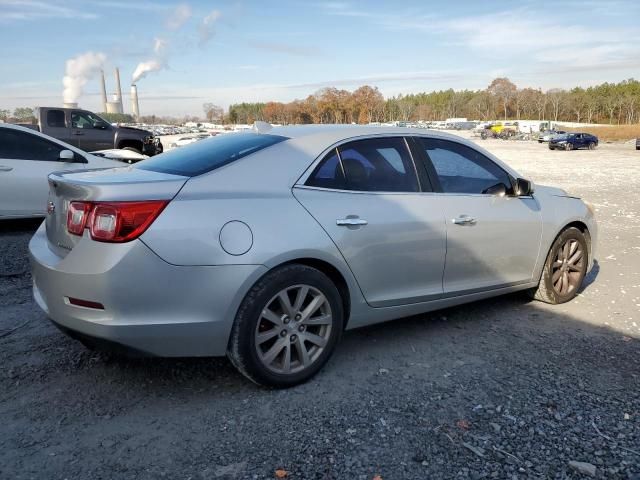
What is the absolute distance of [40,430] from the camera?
9.02ft

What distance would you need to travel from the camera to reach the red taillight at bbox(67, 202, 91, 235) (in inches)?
112

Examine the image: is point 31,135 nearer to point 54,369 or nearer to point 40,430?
point 54,369

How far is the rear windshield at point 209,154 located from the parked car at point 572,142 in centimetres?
4215

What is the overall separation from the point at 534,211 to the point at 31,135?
6787 millimetres

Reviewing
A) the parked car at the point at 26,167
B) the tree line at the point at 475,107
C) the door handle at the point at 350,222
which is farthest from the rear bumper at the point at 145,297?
the tree line at the point at 475,107

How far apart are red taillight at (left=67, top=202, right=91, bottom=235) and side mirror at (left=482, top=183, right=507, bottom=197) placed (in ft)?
9.31

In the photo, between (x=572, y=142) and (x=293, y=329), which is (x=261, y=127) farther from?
(x=572, y=142)

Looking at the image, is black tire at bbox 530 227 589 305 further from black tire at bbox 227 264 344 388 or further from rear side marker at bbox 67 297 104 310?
rear side marker at bbox 67 297 104 310

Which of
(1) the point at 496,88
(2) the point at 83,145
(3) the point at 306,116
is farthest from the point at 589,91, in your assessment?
(2) the point at 83,145

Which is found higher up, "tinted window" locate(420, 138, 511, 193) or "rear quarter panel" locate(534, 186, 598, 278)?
"tinted window" locate(420, 138, 511, 193)

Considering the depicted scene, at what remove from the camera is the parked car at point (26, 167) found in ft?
24.0

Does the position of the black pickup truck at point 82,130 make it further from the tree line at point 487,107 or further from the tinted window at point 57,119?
the tree line at point 487,107

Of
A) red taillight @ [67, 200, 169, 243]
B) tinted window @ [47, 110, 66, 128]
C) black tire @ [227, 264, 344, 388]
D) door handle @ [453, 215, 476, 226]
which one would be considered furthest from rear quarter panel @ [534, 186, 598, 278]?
tinted window @ [47, 110, 66, 128]

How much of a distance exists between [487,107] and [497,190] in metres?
147
